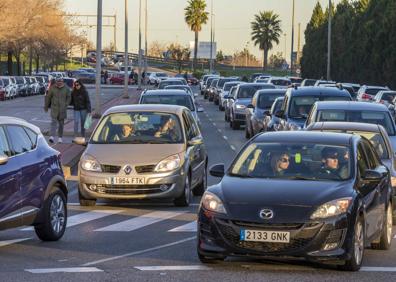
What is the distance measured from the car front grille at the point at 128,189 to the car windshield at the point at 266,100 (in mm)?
16479

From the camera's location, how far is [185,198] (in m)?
15.6

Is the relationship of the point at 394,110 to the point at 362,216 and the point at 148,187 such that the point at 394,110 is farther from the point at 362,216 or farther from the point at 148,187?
the point at 362,216

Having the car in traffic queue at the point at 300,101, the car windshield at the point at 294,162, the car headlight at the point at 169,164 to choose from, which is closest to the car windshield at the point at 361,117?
the car in traffic queue at the point at 300,101

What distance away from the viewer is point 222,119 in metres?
46.5

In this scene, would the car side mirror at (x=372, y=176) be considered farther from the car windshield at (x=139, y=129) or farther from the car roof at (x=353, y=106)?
the car roof at (x=353, y=106)

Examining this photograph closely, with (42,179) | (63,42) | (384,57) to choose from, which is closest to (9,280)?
(42,179)

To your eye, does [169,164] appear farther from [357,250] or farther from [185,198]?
[357,250]

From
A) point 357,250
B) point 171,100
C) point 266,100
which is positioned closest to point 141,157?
point 357,250

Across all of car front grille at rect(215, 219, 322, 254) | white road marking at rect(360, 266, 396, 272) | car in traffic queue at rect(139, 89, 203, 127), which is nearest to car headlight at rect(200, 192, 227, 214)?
car front grille at rect(215, 219, 322, 254)

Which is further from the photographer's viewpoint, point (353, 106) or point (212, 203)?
point (353, 106)

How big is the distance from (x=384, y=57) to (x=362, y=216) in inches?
2235

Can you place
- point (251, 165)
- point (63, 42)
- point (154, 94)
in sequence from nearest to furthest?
1. point (251, 165)
2. point (154, 94)
3. point (63, 42)

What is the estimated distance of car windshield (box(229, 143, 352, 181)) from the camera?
10.4 metres

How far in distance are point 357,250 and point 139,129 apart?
718 cm
